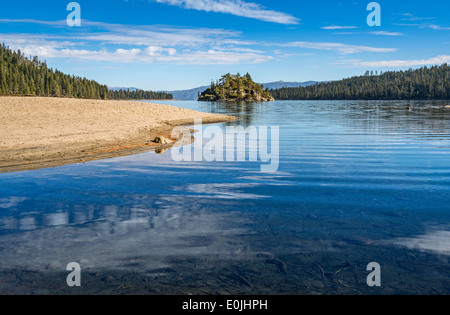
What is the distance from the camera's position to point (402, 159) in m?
18.3

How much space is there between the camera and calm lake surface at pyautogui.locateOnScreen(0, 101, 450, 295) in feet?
19.9

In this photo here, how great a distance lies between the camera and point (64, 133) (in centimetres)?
2659

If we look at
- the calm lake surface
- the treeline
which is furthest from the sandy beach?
the treeline

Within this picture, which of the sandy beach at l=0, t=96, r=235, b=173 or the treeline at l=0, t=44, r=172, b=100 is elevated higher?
the treeline at l=0, t=44, r=172, b=100

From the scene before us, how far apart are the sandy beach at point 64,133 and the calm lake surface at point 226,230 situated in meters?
3.96

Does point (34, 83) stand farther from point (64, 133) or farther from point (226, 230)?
point (226, 230)

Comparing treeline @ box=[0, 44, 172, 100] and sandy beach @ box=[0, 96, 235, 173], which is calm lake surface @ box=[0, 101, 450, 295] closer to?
sandy beach @ box=[0, 96, 235, 173]

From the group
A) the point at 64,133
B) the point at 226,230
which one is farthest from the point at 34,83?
the point at 226,230

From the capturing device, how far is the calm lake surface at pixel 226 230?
19.9 feet

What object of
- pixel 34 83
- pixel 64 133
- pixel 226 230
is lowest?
pixel 226 230

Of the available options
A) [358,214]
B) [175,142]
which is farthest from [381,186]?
[175,142]

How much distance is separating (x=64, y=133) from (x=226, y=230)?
22.9 metres

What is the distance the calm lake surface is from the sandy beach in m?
3.96
